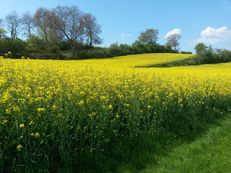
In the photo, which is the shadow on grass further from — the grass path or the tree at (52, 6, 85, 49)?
the tree at (52, 6, 85, 49)

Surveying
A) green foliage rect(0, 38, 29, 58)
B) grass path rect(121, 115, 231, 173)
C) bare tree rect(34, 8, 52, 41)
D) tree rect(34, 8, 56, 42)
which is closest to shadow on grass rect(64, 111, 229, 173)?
grass path rect(121, 115, 231, 173)

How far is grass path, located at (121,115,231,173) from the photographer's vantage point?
8.36 meters

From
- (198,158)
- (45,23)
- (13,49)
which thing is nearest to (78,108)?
(198,158)

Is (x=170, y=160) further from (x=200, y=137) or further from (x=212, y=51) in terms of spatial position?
(x=212, y=51)

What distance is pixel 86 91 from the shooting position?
372 inches

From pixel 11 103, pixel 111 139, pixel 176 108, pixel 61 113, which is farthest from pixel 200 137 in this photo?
pixel 11 103

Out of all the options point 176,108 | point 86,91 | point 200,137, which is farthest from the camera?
point 176,108

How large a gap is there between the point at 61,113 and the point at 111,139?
182 cm

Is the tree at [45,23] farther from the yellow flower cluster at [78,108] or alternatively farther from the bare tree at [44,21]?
the yellow flower cluster at [78,108]

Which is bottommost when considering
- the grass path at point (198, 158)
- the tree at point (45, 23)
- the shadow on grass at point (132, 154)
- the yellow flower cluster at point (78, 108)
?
the grass path at point (198, 158)

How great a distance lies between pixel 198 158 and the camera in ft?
30.1

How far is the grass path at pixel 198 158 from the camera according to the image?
836cm

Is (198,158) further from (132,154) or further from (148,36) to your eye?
(148,36)

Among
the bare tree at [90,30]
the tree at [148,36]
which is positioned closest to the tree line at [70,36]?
the bare tree at [90,30]
